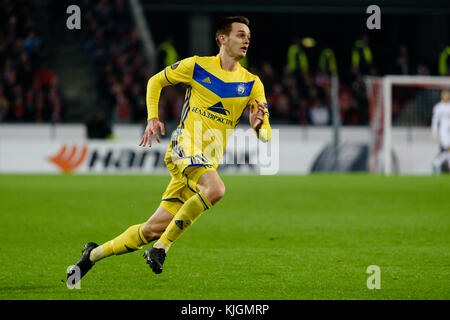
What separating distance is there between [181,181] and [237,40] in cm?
126

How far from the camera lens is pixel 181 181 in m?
6.27

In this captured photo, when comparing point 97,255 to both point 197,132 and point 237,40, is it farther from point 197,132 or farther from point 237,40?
point 237,40

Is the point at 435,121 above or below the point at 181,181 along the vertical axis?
above

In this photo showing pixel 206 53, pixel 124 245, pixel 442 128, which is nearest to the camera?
pixel 124 245

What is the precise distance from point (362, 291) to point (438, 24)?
25.4 meters

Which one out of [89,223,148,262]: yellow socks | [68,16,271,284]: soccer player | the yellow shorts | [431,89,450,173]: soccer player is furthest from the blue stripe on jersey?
[431,89,450,173]: soccer player

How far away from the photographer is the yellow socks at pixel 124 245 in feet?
20.3

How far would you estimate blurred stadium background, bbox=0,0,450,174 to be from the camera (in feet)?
69.2

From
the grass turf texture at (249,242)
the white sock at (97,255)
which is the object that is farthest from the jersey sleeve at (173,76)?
the grass turf texture at (249,242)

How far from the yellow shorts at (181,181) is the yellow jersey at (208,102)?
109 millimetres

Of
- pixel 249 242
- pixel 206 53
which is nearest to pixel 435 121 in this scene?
pixel 206 53

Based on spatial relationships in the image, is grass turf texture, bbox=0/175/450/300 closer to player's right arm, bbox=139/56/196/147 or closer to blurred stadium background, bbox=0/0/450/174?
player's right arm, bbox=139/56/196/147

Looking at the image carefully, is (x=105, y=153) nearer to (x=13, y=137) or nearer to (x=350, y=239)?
(x=13, y=137)
